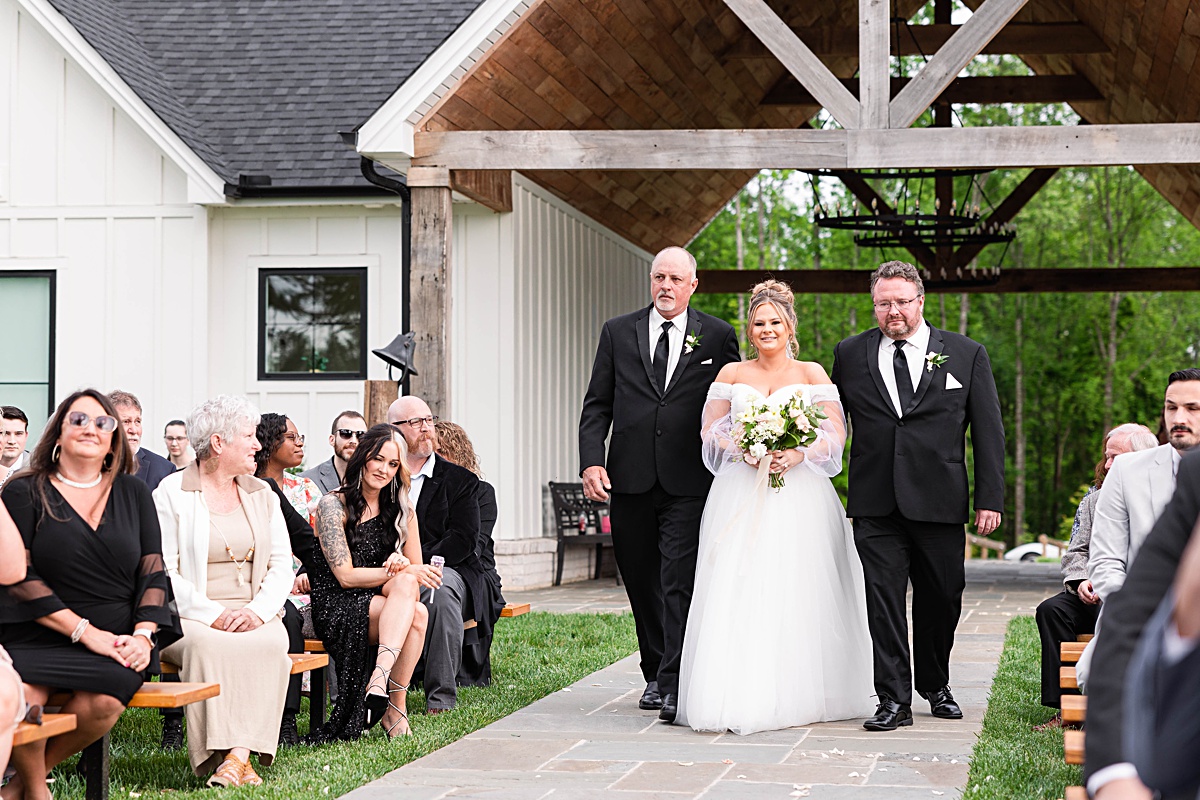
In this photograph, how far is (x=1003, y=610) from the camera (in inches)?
525

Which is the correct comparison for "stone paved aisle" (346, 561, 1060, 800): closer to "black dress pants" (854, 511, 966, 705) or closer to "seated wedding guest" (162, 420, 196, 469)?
"black dress pants" (854, 511, 966, 705)

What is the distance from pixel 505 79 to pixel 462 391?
3162 mm

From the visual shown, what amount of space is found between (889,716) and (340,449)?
3.24 m

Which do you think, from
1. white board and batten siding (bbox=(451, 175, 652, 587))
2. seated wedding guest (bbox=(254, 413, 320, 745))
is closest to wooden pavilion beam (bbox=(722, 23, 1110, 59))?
white board and batten siding (bbox=(451, 175, 652, 587))

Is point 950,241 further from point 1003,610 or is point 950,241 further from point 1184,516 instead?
point 1184,516

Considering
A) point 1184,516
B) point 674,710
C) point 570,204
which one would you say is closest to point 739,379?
point 674,710

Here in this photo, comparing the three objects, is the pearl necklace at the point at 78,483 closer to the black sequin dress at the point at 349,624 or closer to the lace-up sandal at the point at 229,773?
the lace-up sandal at the point at 229,773

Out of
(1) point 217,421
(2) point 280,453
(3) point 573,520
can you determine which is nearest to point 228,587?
(1) point 217,421

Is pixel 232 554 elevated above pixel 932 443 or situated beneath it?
situated beneath

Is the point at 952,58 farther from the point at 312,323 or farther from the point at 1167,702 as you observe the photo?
the point at 1167,702

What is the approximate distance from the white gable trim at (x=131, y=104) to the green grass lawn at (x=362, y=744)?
6.55 m

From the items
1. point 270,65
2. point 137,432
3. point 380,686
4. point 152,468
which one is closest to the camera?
point 380,686

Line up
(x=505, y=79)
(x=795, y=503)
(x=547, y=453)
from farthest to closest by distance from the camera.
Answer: (x=547, y=453), (x=505, y=79), (x=795, y=503)

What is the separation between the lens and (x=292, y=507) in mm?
6965
